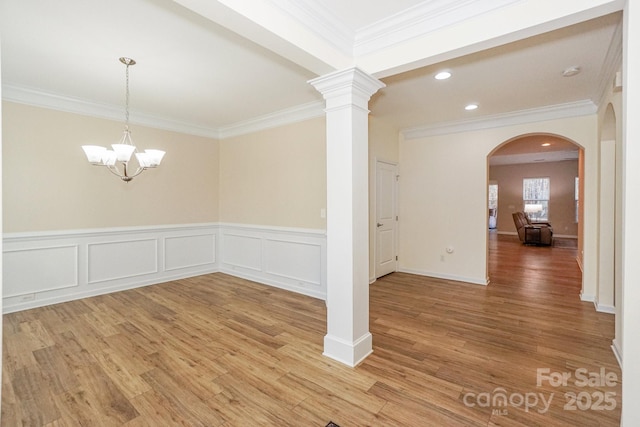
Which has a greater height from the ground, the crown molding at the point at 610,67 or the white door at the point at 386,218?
the crown molding at the point at 610,67

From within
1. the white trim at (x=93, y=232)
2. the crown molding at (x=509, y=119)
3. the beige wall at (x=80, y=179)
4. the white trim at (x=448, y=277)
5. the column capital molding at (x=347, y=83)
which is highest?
the crown molding at (x=509, y=119)

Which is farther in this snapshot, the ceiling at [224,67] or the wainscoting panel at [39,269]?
the wainscoting panel at [39,269]

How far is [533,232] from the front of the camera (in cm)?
912

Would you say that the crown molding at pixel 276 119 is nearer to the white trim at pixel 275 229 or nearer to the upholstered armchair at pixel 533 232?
the white trim at pixel 275 229

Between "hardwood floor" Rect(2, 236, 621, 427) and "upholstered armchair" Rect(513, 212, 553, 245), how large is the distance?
5479 mm

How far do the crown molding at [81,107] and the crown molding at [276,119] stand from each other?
0.62 m

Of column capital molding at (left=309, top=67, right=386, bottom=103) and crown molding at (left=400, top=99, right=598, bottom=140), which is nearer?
column capital molding at (left=309, top=67, right=386, bottom=103)

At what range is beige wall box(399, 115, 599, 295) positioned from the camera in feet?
16.5

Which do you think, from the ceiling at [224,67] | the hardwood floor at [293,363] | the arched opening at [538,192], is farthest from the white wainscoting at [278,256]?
the arched opening at [538,192]

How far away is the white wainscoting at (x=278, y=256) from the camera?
4.58 meters

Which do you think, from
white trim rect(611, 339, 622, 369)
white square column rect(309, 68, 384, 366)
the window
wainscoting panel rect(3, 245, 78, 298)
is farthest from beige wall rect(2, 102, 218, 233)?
the window

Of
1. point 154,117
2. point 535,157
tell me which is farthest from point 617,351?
point 535,157

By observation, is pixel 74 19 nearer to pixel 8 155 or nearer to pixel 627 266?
pixel 8 155

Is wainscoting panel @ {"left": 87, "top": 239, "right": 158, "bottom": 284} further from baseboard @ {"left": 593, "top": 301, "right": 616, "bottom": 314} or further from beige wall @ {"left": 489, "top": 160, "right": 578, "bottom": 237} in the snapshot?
beige wall @ {"left": 489, "top": 160, "right": 578, "bottom": 237}
